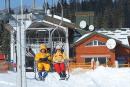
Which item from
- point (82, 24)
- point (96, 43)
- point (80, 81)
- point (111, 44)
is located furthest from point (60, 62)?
point (82, 24)

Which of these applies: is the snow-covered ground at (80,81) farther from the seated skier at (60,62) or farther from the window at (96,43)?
the window at (96,43)

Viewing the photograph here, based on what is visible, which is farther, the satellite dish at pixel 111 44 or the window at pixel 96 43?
the window at pixel 96 43

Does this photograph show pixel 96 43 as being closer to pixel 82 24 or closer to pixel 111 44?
pixel 82 24

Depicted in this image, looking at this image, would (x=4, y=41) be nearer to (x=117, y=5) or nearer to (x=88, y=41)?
(x=88, y=41)

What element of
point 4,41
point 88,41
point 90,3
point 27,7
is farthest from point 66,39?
point 90,3

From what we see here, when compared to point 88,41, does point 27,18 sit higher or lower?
higher

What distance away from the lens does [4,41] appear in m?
64.4

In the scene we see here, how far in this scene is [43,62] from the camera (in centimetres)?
1673

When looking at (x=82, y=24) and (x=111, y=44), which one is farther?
(x=82, y=24)

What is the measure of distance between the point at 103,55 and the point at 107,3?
6728cm

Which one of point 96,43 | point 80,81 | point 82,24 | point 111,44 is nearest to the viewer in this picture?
point 80,81

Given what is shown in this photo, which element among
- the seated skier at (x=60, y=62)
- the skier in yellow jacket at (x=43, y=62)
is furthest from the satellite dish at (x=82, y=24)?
the skier in yellow jacket at (x=43, y=62)

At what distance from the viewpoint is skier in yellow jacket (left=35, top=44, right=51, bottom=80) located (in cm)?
1655

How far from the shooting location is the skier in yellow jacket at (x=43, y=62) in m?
16.5
